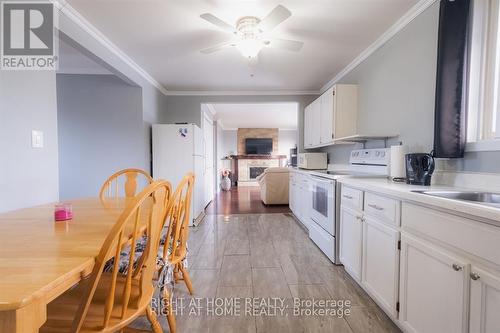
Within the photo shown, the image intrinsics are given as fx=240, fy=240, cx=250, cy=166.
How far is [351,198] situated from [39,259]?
6.65 feet

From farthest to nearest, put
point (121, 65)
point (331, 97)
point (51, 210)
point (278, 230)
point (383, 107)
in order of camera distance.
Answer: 1. point (278, 230)
2. point (331, 97)
3. point (121, 65)
4. point (383, 107)
5. point (51, 210)

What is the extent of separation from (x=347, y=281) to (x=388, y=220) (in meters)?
0.83

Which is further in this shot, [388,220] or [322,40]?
[322,40]

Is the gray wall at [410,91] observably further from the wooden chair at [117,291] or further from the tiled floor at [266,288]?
the wooden chair at [117,291]

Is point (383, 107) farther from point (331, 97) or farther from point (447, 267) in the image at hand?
point (447, 267)

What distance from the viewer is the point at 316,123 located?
12.8ft

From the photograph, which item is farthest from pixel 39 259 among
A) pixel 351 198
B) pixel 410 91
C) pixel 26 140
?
pixel 410 91

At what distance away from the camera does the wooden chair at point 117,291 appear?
783 millimetres

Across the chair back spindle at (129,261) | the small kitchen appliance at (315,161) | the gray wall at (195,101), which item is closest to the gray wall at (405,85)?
the small kitchen appliance at (315,161)

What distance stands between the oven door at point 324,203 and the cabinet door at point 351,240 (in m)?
0.18

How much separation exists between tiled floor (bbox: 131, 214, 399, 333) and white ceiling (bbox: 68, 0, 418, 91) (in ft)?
7.19

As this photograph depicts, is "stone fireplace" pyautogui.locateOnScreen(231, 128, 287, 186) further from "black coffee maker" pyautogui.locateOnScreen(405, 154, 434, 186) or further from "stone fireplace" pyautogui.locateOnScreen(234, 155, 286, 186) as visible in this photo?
"black coffee maker" pyautogui.locateOnScreen(405, 154, 434, 186)

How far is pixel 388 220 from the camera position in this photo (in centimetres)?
154

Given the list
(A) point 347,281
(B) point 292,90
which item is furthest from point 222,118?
(A) point 347,281
